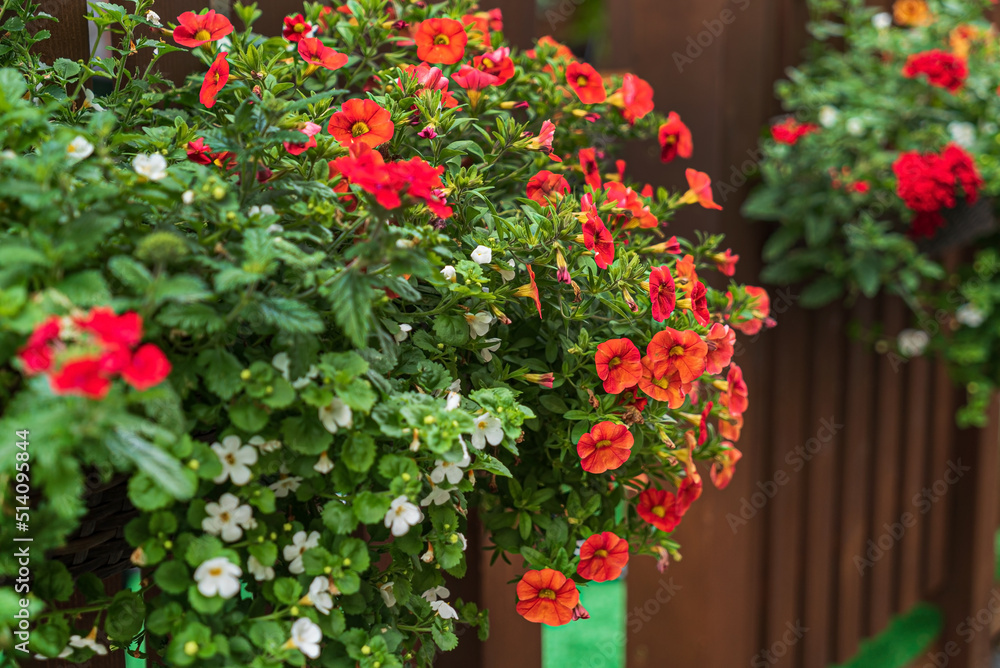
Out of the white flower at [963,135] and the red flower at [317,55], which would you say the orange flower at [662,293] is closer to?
the red flower at [317,55]

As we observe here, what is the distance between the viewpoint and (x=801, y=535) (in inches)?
80.7

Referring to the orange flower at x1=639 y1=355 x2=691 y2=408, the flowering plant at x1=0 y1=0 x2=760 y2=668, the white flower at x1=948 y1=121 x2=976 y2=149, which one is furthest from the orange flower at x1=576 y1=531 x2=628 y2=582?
the white flower at x1=948 y1=121 x2=976 y2=149

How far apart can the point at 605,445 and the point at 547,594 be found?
0.50ft

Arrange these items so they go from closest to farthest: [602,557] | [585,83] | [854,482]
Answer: [602,557] < [585,83] < [854,482]

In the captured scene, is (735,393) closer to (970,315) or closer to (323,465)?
(323,465)

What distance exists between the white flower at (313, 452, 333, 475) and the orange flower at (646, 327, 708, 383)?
30 centimetres

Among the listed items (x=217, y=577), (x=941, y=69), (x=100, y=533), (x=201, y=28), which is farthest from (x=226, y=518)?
(x=941, y=69)

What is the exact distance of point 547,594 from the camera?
684 millimetres

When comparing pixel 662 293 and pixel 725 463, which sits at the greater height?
pixel 662 293

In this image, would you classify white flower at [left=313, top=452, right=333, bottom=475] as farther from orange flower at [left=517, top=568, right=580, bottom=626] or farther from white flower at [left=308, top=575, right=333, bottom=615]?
orange flower at [left=517, top=568, right=580, bottom=626]

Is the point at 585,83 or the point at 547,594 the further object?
the point at 585,83

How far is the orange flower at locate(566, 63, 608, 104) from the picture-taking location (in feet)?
2.76

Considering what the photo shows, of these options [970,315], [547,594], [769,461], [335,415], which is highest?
[335,415]

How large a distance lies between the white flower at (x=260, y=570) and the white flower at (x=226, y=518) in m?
0.03
